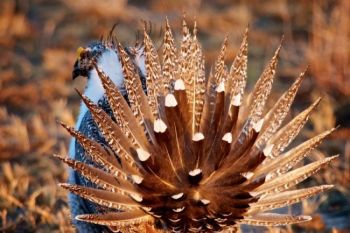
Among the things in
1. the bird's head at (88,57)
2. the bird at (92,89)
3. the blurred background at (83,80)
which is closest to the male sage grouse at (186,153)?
the bird at (92,89)

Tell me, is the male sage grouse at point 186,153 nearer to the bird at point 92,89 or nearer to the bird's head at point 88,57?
the bird at point 92,89

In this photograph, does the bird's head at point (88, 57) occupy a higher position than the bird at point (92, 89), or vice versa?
the bird's head at point (88, 57)

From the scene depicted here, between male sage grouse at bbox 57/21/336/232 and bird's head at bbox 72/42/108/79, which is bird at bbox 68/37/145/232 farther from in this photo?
male sage grouse at bbox 57/21/336/232

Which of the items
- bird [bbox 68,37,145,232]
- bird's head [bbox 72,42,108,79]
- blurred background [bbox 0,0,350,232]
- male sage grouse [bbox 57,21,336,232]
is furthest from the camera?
blurred background [bbox 0,0,350,232]

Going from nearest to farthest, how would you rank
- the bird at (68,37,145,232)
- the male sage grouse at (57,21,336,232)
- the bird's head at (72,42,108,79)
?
the male sage grouse at (57,21,336,232) < the bird at (68,37,145,232) < the bird's head at (72,42,108,79)

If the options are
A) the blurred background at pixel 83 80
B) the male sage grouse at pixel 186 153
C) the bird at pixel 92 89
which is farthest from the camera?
the blurred background at pixel 83 80

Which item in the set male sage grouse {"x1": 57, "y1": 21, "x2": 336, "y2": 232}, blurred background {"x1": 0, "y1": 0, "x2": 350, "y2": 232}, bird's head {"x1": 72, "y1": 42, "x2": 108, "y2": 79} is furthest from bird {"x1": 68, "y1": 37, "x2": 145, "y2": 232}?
blurred background {"x1": 0, "y1": 0, "x2": 350, "y2": 232}

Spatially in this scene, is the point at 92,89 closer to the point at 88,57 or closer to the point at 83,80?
the point at 88,57

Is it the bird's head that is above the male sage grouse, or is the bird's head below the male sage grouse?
above

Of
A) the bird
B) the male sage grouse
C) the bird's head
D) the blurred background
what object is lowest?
the male sage grouse
